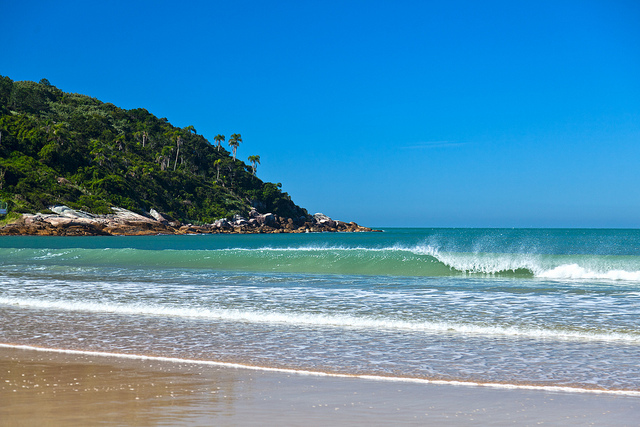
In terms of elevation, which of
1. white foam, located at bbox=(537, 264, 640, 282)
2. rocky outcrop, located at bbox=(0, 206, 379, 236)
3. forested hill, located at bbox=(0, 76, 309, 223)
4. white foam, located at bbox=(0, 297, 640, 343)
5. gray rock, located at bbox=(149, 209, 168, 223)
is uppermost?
forested hill, located at bbox=(0, 76, 309, 223)

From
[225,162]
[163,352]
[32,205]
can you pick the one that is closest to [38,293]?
[163,352]

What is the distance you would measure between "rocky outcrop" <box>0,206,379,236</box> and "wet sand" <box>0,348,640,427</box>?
72.1 meters

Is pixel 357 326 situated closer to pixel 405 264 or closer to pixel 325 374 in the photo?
pixel 325 374

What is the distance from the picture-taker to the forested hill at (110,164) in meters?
80.2

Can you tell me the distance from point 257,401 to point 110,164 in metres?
102

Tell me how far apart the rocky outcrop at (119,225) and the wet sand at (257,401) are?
2839 inches

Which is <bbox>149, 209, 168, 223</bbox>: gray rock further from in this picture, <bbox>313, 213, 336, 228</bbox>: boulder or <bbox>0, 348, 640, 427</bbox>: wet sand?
<bbox>0, 348, 640, 427</bbox>: wet sand

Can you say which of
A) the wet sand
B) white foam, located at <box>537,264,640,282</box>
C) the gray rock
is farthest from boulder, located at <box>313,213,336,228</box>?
the wet sand

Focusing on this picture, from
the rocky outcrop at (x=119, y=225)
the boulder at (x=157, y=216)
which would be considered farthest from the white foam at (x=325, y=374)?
the boulder at (x=157, y=216)

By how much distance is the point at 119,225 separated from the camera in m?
79.2

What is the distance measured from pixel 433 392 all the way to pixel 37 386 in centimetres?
384

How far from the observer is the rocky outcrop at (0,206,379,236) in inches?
2758

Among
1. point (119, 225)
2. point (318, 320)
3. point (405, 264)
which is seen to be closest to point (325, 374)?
point (318, 320)

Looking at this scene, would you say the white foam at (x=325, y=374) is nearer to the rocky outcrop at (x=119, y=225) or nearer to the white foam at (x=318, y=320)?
the white foam at (x=318, y=320)
